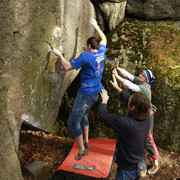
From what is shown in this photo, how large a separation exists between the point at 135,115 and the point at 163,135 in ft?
10.9

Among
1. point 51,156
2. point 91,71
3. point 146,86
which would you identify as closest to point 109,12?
point 91,71

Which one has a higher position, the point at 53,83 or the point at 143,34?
the point at 143,34

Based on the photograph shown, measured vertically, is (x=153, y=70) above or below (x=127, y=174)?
above

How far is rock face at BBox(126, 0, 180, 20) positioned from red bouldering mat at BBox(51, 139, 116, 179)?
4736 mm

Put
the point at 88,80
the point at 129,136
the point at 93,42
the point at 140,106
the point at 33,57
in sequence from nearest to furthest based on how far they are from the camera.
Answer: the point at 140,106, the point at 129,136, the point at 33,57, the point at 93,42, the point at 88,80

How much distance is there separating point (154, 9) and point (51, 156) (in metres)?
6.07

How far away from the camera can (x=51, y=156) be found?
17.8ft

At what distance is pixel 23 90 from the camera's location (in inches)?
154

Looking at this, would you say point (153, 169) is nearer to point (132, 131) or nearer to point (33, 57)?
point (132, 131)

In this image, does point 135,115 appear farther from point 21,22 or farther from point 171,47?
point 171,47

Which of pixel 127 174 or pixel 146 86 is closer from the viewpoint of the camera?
pixel 127 174

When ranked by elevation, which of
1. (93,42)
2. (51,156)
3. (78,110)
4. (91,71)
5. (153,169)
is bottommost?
(51,156)

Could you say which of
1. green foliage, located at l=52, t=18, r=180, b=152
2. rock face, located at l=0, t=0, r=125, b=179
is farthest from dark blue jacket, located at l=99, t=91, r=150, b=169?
green foliage, located at l=52, t=18, r=180, b=152

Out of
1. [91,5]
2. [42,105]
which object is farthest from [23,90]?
[91,5]
